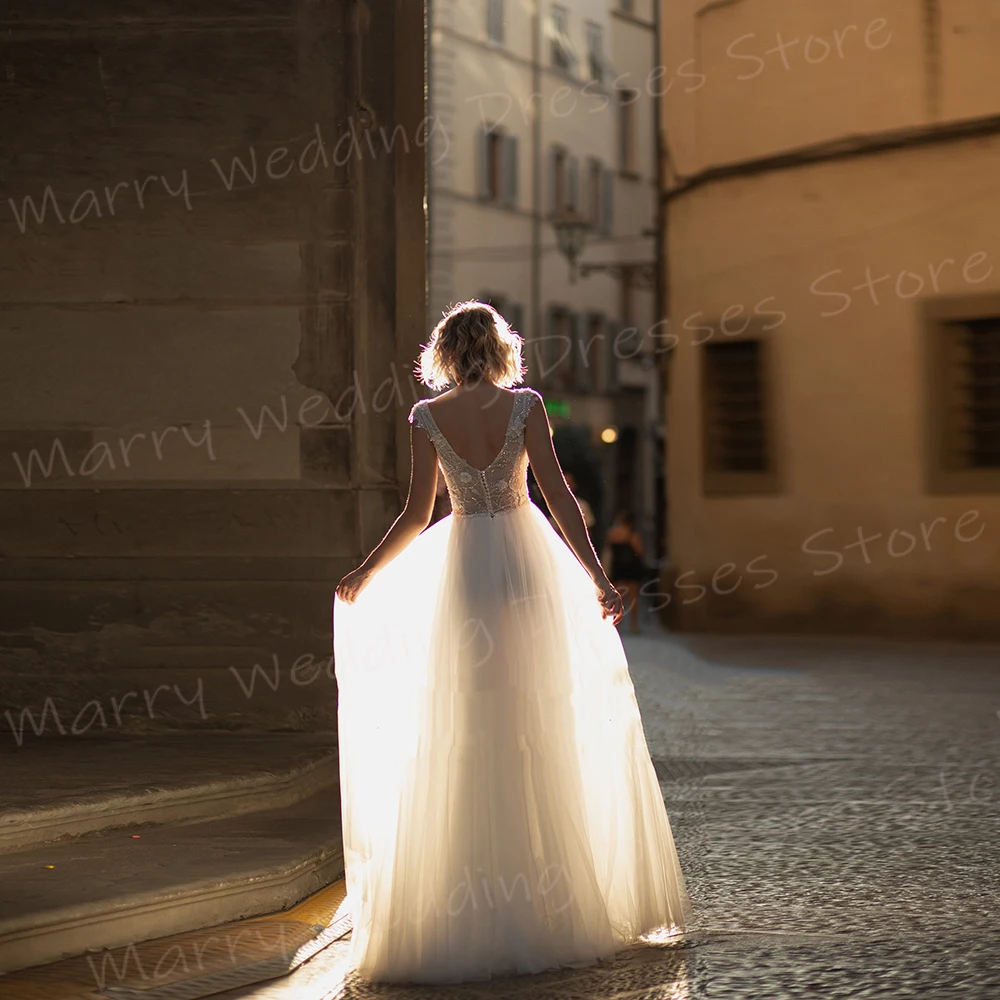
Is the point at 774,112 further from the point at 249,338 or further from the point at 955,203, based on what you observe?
the point at 249,338

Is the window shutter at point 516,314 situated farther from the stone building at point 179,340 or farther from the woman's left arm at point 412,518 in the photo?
the woman's left arm at point 412,518

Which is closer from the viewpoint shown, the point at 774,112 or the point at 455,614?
the point at 455,614

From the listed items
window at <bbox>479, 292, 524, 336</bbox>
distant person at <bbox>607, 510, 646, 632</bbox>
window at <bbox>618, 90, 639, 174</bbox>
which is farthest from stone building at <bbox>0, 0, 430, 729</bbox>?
window at <bbox>618, 90, 639, 174</bbox>

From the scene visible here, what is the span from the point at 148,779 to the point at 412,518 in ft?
7.28

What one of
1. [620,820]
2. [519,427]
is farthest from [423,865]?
[519,427]

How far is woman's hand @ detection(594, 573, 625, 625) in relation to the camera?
6008 millimetres

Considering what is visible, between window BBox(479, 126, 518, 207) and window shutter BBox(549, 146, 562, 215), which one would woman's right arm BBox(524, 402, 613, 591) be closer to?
window BBox(479, 126, 518, 207)

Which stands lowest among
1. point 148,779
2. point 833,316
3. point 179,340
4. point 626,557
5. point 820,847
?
point 820,847

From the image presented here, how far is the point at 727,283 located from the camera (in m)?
21.5

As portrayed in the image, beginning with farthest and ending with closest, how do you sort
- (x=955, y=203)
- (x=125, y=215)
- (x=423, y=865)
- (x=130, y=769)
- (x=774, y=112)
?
(x=774, y=112) → (x=955, y=203) → (x=125, y=215) → (x=130, y=769) → (x=423, y=865)

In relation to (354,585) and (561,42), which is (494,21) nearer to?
(561,42)

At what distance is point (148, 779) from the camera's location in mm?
7742

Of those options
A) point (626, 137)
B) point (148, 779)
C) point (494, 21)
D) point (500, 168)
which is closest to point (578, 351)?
point (500, 168)

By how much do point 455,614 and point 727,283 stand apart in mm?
15894
